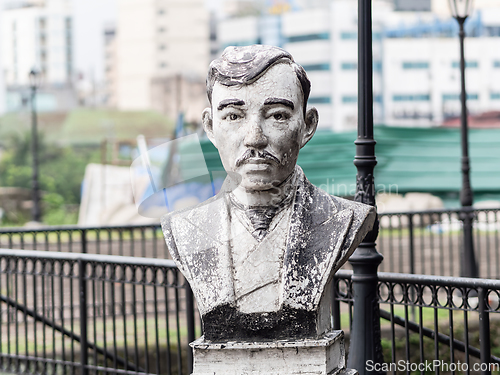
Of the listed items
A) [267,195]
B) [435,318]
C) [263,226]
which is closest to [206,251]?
[263,226]

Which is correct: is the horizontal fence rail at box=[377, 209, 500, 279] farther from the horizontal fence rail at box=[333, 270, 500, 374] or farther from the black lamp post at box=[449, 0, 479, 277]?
the horizontal fence rail at box=[333, 270, 500, 374]

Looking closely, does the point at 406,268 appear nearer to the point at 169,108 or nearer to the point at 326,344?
the point at 326,344

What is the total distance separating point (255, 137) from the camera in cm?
328

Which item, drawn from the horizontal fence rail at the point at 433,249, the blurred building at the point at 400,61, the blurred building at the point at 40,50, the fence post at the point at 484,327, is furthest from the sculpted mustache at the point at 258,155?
the blurred building at the point at 40,50

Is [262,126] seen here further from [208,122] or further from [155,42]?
[155,42]

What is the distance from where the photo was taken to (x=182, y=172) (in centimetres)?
367

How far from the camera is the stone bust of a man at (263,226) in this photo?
3.32 meters

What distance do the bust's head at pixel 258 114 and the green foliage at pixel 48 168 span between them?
125 ft

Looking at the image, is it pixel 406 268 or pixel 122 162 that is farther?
pixel 122 162

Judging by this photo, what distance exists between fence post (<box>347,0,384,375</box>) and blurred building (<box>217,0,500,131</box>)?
1537 inches

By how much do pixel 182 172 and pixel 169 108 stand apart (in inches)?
2152

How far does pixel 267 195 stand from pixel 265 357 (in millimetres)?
799

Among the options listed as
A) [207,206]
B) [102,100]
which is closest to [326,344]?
[207,206]

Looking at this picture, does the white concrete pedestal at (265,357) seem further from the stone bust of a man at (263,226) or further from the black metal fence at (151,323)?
the black metal fence at (151,323)
